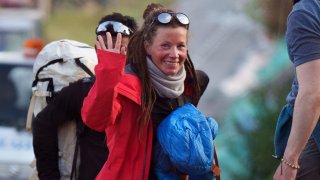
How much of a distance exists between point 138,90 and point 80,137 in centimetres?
83

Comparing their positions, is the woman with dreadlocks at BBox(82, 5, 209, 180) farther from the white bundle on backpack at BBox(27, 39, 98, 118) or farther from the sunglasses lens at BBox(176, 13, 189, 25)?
the white bundle on backpack at BBox(27, 39, 98, 118)

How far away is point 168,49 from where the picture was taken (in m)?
3.54

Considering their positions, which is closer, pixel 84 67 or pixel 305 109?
pixel 305 109

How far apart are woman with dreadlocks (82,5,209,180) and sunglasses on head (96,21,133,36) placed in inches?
11.2

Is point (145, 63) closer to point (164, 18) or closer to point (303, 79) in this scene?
point (164, 18)

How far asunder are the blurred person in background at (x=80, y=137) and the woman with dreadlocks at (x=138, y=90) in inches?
22.0

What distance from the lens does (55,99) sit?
4.21 meters

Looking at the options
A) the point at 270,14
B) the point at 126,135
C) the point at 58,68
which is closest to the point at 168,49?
the point at 126,135

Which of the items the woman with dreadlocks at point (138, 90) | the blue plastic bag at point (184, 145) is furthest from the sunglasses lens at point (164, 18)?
the blue plastic bag at point (184, 145)

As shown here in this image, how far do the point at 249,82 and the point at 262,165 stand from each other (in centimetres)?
515

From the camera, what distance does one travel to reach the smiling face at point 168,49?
3.54 m

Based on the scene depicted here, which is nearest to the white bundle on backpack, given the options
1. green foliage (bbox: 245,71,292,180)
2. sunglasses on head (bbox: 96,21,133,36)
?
sunglasses on head (bbox: 96,21,133,36)

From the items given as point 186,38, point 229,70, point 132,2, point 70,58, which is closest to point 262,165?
point 70,58

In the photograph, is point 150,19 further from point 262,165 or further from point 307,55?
point 262,165
